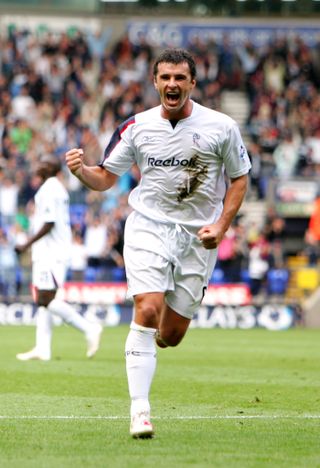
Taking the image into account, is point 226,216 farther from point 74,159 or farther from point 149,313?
point 74,159

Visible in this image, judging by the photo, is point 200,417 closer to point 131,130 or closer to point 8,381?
point 131,130

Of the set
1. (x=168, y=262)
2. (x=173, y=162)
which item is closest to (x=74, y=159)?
(x=173, y=162)

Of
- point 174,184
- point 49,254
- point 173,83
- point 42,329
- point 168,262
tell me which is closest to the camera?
point 173,83

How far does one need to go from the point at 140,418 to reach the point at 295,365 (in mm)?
7699

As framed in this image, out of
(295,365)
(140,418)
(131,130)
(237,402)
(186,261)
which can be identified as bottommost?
(295,365)

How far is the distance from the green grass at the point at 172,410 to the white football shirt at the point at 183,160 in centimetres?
151

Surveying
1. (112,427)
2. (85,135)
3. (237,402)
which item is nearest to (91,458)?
(112,427)

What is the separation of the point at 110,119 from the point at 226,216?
24.9 m

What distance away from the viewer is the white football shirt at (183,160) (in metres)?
8.84

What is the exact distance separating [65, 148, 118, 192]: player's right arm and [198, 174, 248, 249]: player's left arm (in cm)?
86

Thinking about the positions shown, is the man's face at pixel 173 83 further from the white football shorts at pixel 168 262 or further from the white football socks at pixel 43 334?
the white football socks at pixel 43 334

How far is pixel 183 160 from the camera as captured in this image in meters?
8.85

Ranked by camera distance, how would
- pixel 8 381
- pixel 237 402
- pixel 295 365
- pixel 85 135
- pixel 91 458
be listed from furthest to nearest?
pixel 85 135, pixel 295 365, pixel 8 381, pixel 237 402, pixel 91 458

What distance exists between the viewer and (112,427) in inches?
348
